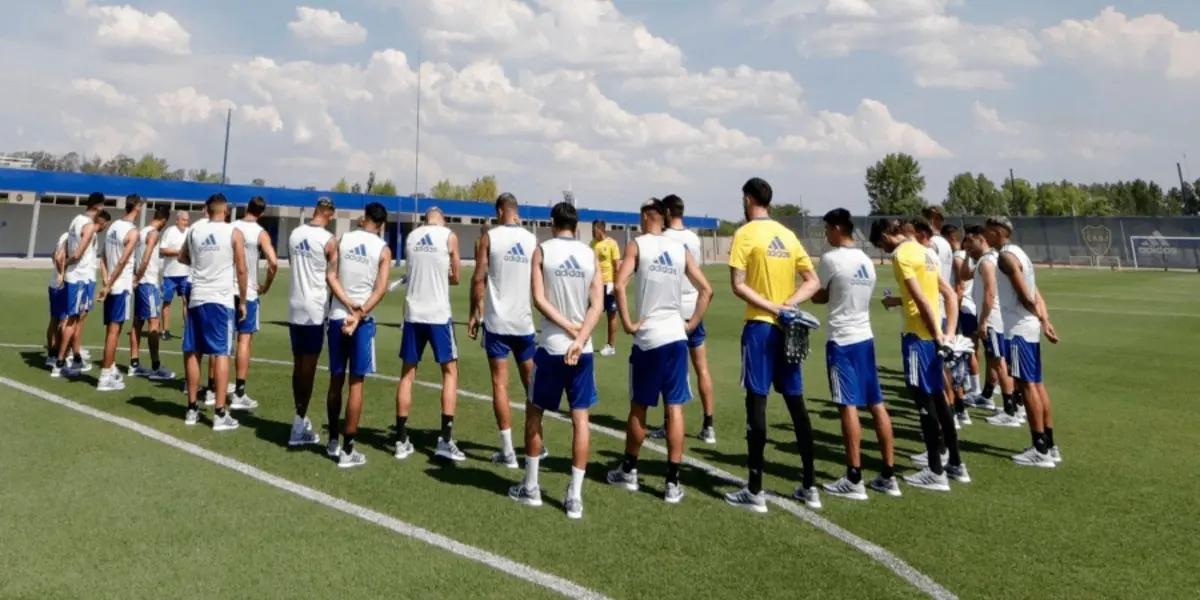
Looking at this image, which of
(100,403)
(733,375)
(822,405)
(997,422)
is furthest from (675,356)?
(100,403)

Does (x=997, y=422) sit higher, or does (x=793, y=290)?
(x=793, y=290)

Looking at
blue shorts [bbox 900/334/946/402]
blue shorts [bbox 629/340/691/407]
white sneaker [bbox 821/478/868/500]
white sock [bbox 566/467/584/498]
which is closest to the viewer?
white sock [bbox 566/467/584/498]

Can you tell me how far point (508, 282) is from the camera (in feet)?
19.0

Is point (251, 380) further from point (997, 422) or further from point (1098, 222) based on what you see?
point (1098, 222)

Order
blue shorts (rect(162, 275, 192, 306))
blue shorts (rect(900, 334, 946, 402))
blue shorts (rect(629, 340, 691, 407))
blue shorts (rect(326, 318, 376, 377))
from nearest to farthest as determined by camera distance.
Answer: blue shorts (rect(629, 340, 691, 407)) < blue shorts (rect(900, 334, 946, 402)) < blue shorts (rect(326, 318, 376, 377)) < blue shorts (rect(162, 275, 192, 306))

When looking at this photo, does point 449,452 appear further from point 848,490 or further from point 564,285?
point 848,490

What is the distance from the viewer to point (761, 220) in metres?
5.34

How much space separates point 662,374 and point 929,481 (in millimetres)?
2452

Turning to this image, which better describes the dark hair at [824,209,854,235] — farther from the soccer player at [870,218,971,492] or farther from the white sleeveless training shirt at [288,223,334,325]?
the white sleeveless training shirt at [288,223,334,325]

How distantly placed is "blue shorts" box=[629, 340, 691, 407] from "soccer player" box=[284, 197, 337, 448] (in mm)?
3083

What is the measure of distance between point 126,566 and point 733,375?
26.7 feet

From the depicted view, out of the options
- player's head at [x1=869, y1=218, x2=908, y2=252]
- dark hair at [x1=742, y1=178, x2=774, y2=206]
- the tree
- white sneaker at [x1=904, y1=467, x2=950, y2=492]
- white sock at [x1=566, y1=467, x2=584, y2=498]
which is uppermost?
the tree

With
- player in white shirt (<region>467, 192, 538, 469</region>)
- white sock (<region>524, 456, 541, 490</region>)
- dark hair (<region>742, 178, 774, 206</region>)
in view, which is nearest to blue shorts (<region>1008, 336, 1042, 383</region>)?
dark hair (<region>742, 178, 774, 206</region>)

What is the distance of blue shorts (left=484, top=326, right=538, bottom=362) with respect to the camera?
5.89 metres
